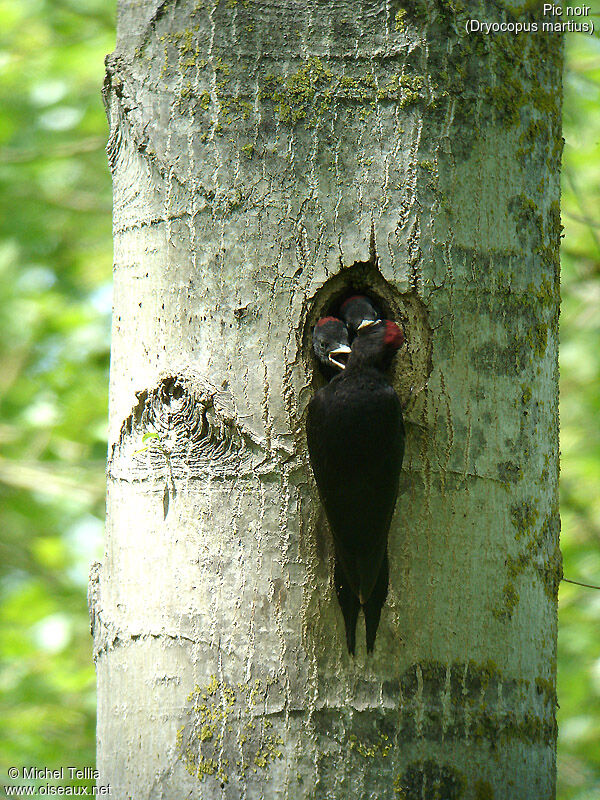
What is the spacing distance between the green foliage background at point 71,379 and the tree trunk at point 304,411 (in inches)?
60.3

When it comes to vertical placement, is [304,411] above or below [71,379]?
below

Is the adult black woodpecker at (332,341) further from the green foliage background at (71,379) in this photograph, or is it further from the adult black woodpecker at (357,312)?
the green foliage background at (71,379)

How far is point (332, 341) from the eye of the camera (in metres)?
1.39

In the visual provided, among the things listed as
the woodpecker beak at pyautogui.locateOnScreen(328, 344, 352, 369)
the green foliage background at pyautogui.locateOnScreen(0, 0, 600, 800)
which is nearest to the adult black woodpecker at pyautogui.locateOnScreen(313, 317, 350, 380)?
the woodpecker beak at pyautogui.locateOnScreen(328, 344, 352, 369)

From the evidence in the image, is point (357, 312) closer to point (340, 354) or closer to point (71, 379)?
point (340, 354)

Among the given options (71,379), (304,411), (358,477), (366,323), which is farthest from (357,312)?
(71,379)

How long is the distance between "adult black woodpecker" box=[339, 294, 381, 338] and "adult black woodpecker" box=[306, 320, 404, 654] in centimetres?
15

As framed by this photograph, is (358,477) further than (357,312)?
No

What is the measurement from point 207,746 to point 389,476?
540 mm

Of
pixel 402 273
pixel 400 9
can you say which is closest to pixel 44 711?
pixel 402 273

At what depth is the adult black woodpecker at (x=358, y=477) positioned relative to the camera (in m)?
1.26

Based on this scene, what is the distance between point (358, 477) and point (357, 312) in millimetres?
347

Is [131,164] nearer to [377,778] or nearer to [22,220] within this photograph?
[377,778]

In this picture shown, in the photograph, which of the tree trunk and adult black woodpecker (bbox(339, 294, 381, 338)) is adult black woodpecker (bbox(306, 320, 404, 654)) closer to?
the tree trunk
